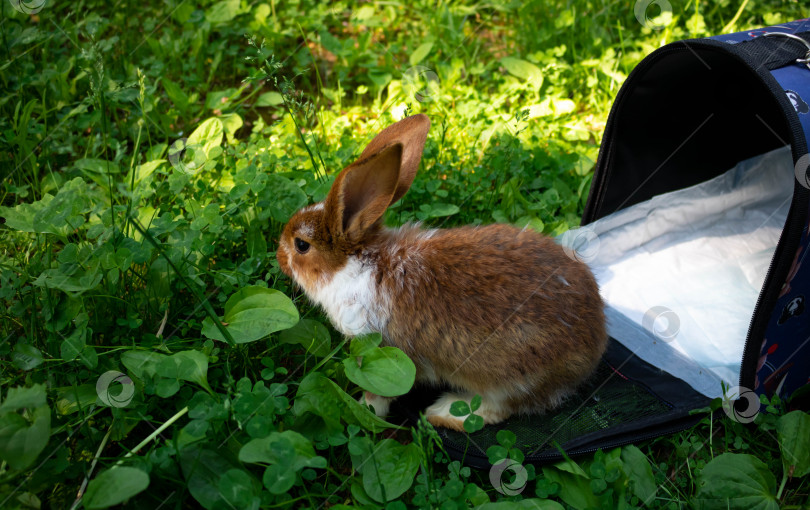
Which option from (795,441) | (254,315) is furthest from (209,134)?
(795,441)

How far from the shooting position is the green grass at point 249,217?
6.81 ft

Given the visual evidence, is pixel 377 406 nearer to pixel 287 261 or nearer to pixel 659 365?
pixel 287 261

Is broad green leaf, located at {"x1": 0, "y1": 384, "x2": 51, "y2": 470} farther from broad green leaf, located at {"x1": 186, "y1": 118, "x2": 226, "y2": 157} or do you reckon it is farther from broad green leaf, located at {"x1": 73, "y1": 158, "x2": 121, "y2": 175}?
broad green leaf, located at {"x1": 186, "y1": 118, "x2": 226, "y2": 157}

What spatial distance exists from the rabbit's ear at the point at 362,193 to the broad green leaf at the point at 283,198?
46 cm

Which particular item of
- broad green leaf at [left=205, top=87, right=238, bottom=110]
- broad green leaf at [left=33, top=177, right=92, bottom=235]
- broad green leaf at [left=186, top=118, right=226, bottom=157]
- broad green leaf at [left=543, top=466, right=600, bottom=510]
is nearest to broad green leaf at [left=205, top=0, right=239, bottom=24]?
broad green leaf at [left=205, top=87, right=238, bottom=110]

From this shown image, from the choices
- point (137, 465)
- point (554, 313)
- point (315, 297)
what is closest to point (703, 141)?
point (554, 313)

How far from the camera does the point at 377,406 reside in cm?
254

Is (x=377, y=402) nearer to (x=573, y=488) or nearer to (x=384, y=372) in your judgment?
(x=384, y=372)

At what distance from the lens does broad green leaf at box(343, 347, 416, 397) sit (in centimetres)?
220

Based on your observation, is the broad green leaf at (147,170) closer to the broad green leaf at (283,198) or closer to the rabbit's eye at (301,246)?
the broad green leaf at (283,198)

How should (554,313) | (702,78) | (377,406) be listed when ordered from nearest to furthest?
(554,313), (377,406), (702,78)

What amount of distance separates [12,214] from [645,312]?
2.86 meters

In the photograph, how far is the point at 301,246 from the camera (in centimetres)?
261

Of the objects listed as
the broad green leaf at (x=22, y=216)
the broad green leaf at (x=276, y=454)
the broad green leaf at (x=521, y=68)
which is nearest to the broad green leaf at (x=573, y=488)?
the broad green leaf at (x=276, y=454)
